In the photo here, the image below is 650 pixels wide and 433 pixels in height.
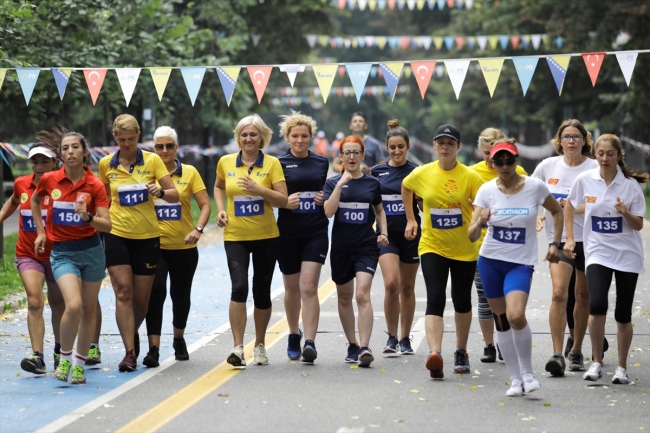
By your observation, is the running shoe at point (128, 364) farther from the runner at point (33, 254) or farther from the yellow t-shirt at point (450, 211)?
the yellow t-shirt at point (450, 211)

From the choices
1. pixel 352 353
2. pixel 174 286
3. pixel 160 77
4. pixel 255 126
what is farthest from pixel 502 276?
pixel 160 77

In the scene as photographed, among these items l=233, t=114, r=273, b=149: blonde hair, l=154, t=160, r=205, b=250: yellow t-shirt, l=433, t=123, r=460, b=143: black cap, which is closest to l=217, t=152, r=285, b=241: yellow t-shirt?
l=233, t=114, r=273, b=149: blonde hair

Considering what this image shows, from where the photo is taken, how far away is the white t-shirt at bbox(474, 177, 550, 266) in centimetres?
816

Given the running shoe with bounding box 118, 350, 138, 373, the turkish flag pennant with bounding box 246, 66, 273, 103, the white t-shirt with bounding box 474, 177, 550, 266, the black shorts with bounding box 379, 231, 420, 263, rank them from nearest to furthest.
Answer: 1. the white t-shirt with bounding box 474, 177, 550, 266
2. the running shoe with bounding box 118, 350, 138, 373
3. the black shorts with bounding box 379, 231, 420, 263
4. the turkish flag pennant with bounding box 246, 66, 273, 103

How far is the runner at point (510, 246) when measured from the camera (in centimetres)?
805

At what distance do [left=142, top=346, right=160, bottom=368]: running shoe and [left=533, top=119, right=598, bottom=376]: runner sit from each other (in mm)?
3137

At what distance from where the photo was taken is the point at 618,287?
871 centimetres

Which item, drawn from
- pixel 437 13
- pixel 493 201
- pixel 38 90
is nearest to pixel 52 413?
pixel 493 201

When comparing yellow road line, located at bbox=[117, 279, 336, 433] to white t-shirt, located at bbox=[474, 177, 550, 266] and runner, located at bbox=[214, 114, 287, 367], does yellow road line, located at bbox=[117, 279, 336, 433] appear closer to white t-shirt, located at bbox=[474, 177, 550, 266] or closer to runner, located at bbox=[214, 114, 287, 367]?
runner, located at bbox=[214, 114, 287, 367]

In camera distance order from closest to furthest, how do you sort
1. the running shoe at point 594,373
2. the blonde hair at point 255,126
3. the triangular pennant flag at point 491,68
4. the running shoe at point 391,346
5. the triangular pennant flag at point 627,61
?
the running shoe at point 594,373
the blonde hair at point 255,126
the running shoe at point 391,346
the triangular pennant flag at point 627,61
the triangular pennant flag at point 491,68

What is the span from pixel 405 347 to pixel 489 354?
0.79 m

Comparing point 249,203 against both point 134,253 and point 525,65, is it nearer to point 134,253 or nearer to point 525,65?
point 134,253

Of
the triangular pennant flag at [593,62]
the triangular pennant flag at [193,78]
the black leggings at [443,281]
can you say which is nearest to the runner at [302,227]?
the black leggings at [443,281]

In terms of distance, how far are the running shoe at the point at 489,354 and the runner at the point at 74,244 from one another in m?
3.24
